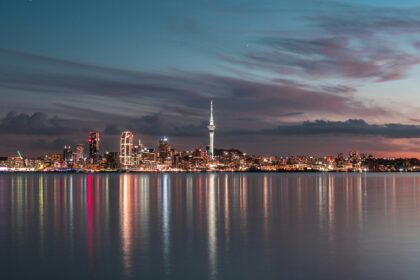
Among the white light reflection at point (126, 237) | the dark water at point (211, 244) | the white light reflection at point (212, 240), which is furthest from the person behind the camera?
the white light reflection at point (126, 237)

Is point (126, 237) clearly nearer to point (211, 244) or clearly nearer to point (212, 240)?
point (212, 240)

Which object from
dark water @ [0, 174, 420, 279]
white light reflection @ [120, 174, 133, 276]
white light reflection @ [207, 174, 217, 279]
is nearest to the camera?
dark water @ [0, 174, 420, 279]

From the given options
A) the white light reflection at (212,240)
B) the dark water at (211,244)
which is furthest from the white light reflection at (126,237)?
the white light reflection at (212,240)

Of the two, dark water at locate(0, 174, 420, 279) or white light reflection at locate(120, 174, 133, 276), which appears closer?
dark water at locate(0, 174, 420, 279)

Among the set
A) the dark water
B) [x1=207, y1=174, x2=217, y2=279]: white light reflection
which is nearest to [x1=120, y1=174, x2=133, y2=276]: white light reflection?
the dark water

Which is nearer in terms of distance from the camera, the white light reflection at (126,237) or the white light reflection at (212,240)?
the white light reflection at (212,240)

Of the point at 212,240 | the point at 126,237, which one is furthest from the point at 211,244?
the point at 126,237

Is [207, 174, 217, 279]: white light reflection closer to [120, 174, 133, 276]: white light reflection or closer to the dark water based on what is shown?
the dark water

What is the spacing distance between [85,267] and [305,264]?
8.14 m

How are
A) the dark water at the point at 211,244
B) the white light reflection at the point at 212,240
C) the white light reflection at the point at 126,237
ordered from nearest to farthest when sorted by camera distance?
1. the dark water at the point at 211,244
2. the white light reflection at the point at 212,240
3. the white light reflection at the point at 126,237

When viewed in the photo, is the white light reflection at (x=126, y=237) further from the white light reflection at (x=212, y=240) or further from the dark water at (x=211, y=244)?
the white light reflection at (x=212, y=240)

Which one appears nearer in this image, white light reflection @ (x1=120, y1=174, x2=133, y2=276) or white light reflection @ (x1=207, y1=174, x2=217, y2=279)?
white light reflection @ (x1=207, y1=174, x2=217, y2=279)

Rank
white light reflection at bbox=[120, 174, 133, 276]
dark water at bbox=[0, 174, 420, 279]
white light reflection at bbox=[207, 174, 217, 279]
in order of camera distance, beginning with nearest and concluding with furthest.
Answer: dark water at bbox=[0, 174, 420, 279] < white light reflection at bbox=[207, 174, 217, 279] < white light reflection at bbox=[120, 174, 133, 276]

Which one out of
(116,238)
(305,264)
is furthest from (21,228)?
(305,264)
